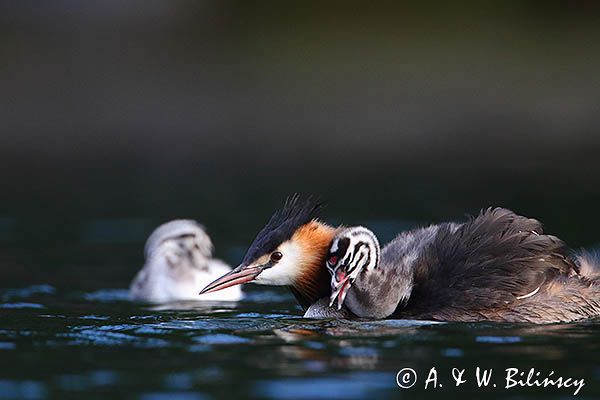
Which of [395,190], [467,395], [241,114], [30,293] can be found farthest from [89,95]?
[467,395]

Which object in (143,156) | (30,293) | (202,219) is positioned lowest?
(30,293)

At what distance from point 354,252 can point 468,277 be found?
0.88 metres

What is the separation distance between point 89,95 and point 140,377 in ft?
64.8

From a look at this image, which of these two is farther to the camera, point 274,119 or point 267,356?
point 274,119

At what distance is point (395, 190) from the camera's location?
68.4 ft

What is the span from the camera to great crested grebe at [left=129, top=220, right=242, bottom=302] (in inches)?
579

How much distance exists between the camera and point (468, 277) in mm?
11469

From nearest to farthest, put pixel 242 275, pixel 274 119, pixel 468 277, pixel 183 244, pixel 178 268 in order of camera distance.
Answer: pixel 468 277, pixel 242 275, pixel 178 268, pixel 183 244, pixel 274 119

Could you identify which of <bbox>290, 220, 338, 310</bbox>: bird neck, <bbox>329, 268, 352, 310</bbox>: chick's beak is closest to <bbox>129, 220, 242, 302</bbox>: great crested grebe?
<bbox>290, 220, 338, 310</bbox>: bird neck

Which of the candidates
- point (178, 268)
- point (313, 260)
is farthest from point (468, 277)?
point (178, 268)

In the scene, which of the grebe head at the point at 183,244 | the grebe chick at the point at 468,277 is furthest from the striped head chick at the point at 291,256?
the grebe head at the point at 183,244

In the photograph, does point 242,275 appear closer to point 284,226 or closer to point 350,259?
point 284,226

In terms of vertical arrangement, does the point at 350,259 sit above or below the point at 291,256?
below

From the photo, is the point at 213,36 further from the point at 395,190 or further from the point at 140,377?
the point at 140,377
